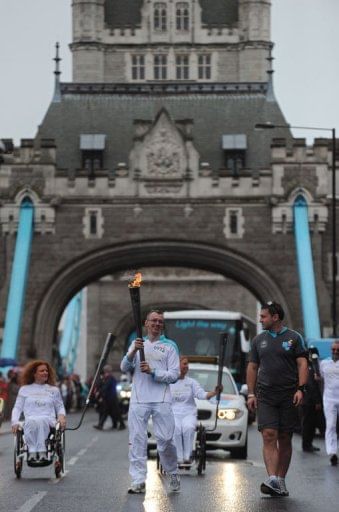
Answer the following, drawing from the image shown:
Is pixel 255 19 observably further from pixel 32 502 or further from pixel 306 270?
pixel 32 502

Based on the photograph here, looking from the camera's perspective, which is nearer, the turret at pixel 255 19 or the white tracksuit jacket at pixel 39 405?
the white tracksuit jacket at pixel 39 405

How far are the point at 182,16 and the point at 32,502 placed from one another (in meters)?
68.2

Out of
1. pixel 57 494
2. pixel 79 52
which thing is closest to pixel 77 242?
pixel 79 52

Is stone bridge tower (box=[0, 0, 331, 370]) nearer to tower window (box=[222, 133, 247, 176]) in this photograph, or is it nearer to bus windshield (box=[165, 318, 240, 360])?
tower window (box=[222, 133, 247, 176])

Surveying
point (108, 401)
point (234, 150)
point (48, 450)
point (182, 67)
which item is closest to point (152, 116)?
point (234, 150)

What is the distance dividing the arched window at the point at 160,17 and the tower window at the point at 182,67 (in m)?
1.69

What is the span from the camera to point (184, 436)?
70.3 ft

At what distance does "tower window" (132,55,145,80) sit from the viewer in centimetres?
8156

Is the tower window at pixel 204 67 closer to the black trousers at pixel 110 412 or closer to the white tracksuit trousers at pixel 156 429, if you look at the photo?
the black trousers at pixel 110 412

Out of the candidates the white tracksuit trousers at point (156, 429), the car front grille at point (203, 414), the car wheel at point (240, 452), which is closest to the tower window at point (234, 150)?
the car front grille at point (203, 414)

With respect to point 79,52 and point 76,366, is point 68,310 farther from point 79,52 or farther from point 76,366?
point 79,52

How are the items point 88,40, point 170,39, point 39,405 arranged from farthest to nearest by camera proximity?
1. point 170,39
2. point 88,40
3. point 39,405

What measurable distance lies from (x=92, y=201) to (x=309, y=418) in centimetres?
3337

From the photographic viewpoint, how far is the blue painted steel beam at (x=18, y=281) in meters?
57.8
